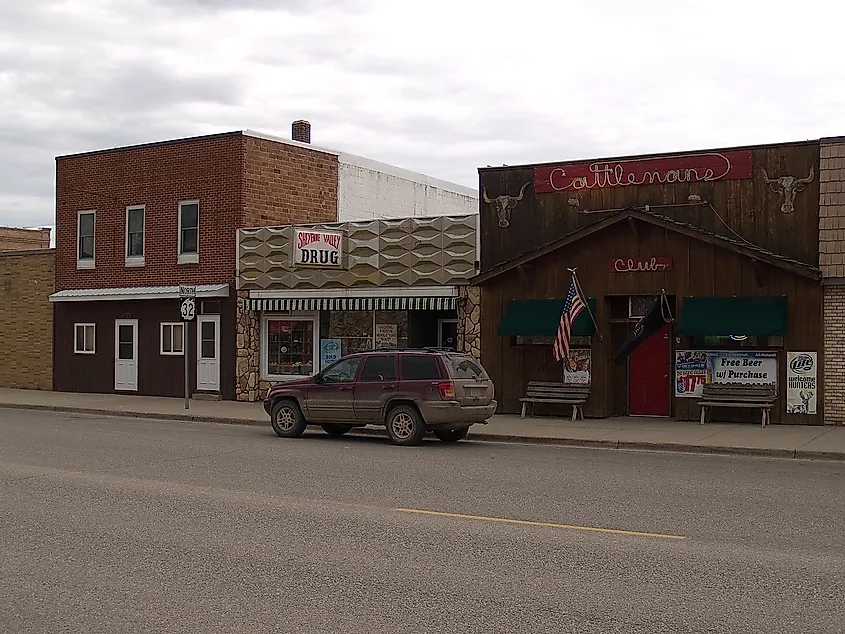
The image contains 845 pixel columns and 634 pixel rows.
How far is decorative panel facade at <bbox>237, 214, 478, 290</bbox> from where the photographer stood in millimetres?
24297

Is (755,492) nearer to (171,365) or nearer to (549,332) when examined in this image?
(549,332)

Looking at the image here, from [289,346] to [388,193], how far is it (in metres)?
8.65

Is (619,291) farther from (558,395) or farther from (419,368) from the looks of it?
(419,368)

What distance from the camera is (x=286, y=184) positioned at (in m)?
29.7

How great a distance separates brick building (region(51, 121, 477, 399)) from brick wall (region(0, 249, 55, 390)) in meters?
0.67

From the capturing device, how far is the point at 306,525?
1009 centimetres

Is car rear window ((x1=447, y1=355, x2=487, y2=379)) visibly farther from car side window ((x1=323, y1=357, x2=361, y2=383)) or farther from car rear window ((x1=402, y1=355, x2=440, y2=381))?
car side window ((x1=323, y1=357, x2=361, y2=383))

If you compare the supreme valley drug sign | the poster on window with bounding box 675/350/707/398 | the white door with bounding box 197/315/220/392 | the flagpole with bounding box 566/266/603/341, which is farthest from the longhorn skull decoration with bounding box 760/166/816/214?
the white door with bounding box 197/315/220/392

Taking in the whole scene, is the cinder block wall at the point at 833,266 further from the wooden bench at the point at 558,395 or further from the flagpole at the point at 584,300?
the wooden bench at the point at 558,395

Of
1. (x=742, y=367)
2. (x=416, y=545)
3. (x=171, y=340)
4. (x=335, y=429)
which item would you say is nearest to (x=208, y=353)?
(x=171, y=340)

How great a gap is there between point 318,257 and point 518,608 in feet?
64.1

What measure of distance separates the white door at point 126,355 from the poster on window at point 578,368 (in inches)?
545

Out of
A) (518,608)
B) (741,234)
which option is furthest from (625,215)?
(518,608)

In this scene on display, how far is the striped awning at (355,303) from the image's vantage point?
80.0ft
